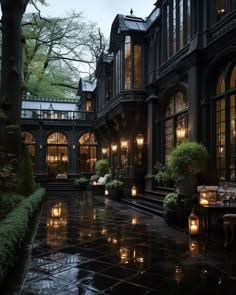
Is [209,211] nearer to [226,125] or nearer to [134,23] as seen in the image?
[226,125]

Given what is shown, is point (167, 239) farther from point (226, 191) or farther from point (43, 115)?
point (43, 115)

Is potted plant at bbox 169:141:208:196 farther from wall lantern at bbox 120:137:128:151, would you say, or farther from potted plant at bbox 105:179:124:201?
wall lantern at bbox 120:137:128:151

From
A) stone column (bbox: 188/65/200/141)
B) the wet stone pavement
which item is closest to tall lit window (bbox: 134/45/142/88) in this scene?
stone column (bbox: 188/65/200/141)

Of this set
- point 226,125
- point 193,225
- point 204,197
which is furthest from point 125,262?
point 226,125

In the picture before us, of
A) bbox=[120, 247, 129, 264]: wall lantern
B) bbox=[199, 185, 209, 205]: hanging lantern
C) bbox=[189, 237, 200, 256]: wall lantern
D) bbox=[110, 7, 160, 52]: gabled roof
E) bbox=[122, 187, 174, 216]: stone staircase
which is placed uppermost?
bbox=[110, 7, 160, 52]: gabled roof

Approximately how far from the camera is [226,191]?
29.0 ft

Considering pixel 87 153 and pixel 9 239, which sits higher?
pixel 87 153

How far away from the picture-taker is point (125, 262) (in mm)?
5973

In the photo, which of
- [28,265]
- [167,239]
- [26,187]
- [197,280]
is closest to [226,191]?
[167,239]

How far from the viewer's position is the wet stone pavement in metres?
4.74

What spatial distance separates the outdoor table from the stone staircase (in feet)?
10.6

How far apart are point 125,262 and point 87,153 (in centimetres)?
2534

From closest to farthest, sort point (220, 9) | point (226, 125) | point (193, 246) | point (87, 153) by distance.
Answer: point (193, 246) → point (226, 125) → point (220, 9) → point (87, 153)

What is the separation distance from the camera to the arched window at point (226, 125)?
33.5 feet
